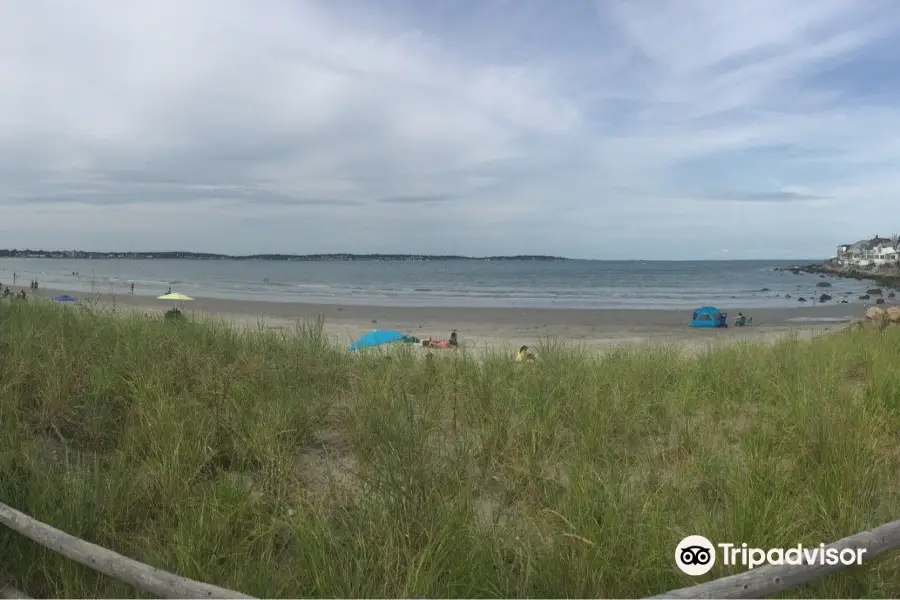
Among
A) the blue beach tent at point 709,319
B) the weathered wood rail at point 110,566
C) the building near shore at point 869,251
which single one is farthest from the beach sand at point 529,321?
the building near shore at point 869,251

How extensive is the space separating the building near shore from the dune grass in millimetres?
124307

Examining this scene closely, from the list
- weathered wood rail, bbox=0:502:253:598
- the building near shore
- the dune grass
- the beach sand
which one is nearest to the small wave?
the beach sand

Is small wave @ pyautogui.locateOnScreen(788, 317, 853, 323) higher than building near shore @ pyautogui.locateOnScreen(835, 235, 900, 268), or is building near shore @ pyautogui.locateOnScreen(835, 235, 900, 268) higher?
building near shore @ pyautogui.locateOnScreen(835, 235, 900, 268)

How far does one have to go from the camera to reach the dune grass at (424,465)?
302 cm

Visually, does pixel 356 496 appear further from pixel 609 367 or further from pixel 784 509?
pixel 609 367

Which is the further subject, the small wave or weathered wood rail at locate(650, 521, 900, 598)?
the small wave

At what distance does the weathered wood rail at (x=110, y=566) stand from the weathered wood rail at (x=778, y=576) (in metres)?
1.84

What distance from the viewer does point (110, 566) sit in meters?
2.77

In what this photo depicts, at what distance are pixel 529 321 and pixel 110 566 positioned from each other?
82.0 ft

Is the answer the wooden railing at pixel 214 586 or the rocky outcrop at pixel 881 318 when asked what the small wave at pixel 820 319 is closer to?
the rocky outcrop at pixel 881 318

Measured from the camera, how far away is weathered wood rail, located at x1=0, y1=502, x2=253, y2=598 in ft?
8.20

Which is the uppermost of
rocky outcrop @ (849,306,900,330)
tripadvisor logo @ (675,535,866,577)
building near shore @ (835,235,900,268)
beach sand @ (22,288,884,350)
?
building near shore @ (835,235,900,268)

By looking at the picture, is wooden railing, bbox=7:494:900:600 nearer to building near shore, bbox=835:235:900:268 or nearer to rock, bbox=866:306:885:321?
rock, bbox=866:306:885:321

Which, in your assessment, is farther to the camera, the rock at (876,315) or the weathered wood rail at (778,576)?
the rock at (876,315)
